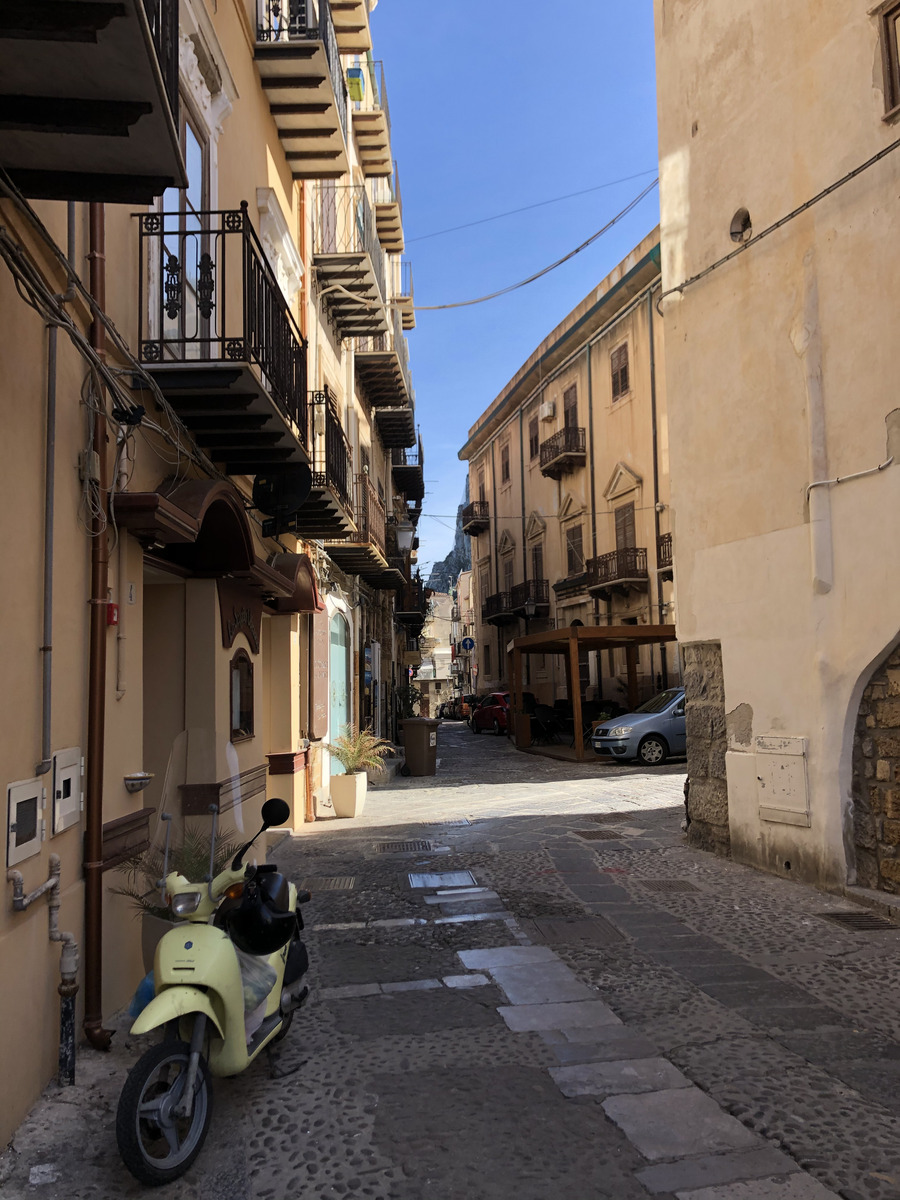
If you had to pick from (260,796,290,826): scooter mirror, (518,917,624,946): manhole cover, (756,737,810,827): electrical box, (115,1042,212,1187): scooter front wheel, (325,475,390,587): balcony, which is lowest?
(518,917,624,946): manhole cover

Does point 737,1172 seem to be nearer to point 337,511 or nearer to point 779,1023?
point 779,1023

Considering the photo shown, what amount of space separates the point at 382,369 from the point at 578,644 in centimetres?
687

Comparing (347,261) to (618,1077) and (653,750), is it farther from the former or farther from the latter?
(618,1077)

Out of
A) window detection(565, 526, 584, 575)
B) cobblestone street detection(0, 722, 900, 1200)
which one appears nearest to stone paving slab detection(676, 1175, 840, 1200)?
cobblestone street detection(0, 722, 900, 1200)

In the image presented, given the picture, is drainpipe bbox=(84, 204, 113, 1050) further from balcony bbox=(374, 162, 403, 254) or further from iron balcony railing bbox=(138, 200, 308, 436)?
balcony bbox=(374, 162, 403, 254)

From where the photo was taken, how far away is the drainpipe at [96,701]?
4.46 meters

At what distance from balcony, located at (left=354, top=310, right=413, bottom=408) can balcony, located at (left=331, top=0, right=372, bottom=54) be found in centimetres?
455

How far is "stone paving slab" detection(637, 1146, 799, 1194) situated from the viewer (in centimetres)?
321

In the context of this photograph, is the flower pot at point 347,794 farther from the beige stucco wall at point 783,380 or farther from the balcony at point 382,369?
the balcony at point 382,369

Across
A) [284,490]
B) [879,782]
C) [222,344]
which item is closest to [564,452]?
[284,490]

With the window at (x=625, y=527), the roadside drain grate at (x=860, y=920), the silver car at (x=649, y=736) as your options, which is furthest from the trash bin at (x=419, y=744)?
the roadside drain grate at (x=860, y=920)

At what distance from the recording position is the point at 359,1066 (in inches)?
169

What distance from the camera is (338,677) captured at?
50.1 ft

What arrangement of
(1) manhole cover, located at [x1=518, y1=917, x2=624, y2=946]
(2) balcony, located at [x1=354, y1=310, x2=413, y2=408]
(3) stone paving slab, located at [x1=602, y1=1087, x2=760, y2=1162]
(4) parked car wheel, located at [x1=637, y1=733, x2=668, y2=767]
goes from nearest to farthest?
(3) stone paving slab, located at [x1=602, y1=1087, x2=760, y2=1162] → (1) manhole cover, located at [x1=518, y1=917, x2=624, y2=946] → (2) balcony, located at [x1=354, y1=310, x2=413, y2=408] → (4) parked car wheel, located at [x1=637, y1=733, x2=668, y2=767]
